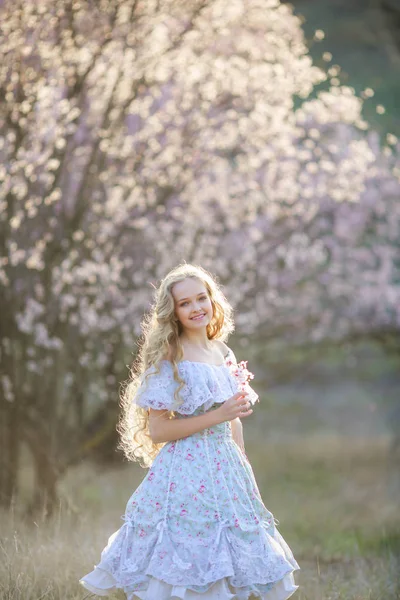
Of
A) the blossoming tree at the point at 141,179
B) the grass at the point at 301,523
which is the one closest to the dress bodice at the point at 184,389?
the grass at the point at 301,523

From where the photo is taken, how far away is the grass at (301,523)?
5449mm

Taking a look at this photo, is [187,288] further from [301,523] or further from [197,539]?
Result: [301,523]

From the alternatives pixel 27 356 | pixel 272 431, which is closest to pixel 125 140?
pixel 27 356

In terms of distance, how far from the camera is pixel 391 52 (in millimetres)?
6730

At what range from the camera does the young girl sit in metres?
4.04

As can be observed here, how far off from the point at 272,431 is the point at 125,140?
15.4 meters

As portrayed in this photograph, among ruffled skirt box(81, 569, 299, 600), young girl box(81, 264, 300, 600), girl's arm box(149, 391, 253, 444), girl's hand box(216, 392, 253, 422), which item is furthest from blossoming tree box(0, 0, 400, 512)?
ruffled skirt box(81, 569, 299, 600)

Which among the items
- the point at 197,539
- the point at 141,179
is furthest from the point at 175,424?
the point at 141,179

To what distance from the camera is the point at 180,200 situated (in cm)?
963

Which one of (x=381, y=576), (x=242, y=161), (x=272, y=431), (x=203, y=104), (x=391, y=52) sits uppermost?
(x=391, y=52)

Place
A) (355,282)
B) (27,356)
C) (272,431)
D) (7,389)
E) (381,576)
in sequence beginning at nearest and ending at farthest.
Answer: (381,576) < (7,389) < (27,356) < (355,282) < (272,431)

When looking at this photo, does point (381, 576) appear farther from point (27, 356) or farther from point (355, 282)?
point (355, 282)

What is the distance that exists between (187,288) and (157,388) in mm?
480

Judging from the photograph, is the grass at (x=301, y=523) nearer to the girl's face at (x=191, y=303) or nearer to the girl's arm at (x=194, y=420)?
the girl's arm at (x=194, y=420)
